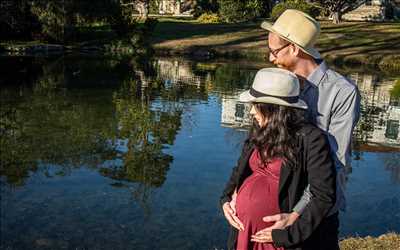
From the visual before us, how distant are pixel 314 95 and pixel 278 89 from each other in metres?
0.27

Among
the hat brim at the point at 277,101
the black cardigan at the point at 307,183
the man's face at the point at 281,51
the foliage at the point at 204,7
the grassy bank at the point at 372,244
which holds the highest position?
the foliage at the point at 204,7

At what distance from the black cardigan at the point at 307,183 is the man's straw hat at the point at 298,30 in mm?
538

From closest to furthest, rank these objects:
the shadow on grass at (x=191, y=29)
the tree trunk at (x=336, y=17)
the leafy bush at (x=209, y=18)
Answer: the shadow on grass at (x=191, y=29) < the tree trunk at (x=336, y=17) < the leafy bush at (x=209, y=18)

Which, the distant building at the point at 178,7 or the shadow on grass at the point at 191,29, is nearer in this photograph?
the shadow on grass at the point at 191,29

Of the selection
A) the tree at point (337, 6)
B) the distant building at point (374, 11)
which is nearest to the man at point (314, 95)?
the tree at point (337, 6)

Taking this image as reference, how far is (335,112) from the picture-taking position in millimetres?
3080

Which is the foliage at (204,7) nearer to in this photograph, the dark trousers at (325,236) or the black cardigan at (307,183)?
the dark trousers at (325,236)

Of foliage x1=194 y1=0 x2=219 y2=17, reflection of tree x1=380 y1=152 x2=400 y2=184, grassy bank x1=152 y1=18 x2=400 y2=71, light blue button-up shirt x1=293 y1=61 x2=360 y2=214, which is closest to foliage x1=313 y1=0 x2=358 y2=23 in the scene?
grassy bank x1=152 y1=18 x2=400 y2=71

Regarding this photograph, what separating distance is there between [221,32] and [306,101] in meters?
48.8

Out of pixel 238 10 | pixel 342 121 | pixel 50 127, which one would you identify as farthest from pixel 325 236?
pixel 238 10

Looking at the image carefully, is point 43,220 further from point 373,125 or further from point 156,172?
point 373,125

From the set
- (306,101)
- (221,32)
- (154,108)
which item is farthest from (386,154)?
(221,32)

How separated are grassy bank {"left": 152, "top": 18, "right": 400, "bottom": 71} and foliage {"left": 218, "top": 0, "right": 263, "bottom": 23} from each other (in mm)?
6035

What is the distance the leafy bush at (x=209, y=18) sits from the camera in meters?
62.1
